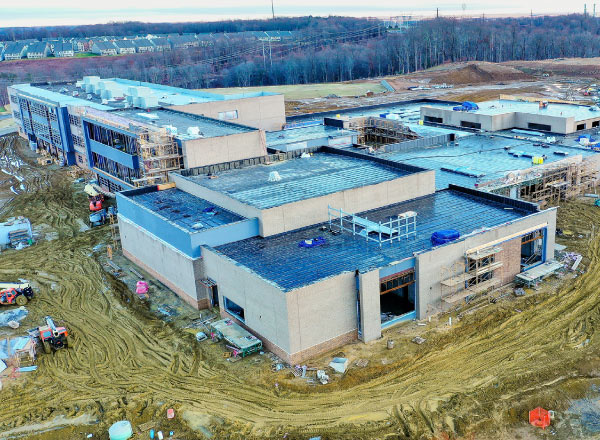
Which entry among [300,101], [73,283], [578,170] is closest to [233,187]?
[73,283]

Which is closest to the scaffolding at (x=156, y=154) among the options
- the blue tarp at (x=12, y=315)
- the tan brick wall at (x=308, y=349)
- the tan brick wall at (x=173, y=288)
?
the tan brick wall at (x=173, y=288)

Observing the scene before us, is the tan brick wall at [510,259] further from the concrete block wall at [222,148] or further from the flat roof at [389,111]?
the flat roof at [389,111]

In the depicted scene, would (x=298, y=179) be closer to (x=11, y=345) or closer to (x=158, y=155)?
(x=158, y=155)

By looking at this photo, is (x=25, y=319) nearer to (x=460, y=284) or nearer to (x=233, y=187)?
(x=233, y=187)

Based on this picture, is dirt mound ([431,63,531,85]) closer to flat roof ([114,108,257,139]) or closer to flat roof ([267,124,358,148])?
flat roof ([267,124,358,148])

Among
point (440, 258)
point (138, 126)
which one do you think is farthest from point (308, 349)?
point (138, 126)

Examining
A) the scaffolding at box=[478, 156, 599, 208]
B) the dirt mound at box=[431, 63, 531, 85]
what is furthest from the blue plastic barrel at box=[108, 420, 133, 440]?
the dirt mound at box=[431, 63, 531, 85]

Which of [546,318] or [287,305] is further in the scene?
[546,318]
